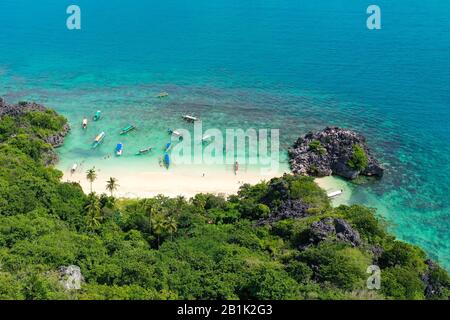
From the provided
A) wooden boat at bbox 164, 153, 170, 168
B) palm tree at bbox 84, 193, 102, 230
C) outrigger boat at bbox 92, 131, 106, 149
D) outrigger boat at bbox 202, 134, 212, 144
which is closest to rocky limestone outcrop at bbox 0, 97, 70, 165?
outrigger boat at bbox 92, 131, 106, 149

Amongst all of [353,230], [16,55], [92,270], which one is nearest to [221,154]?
[353,230]

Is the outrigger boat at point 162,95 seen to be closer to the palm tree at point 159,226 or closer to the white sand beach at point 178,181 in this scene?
the white sand beach at point 178,181

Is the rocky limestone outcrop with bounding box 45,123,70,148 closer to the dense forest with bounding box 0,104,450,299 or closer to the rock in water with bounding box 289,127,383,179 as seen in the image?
the dense forest with bounding box 0,104,450,299

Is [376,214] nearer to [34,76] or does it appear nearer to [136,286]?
[136,286]

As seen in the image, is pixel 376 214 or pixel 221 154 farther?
pixel 221 154

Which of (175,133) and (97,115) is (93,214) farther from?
(97,115)

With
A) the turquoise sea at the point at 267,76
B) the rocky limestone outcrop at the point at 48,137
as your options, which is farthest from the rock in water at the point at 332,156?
the rocky limestone outcrop at the point at 48,137

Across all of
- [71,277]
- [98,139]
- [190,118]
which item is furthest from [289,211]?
[98,139]
